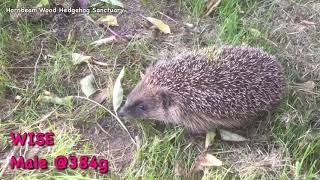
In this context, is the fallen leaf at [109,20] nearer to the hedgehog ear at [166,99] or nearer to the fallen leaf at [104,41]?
the fallen leaf at [104,41]

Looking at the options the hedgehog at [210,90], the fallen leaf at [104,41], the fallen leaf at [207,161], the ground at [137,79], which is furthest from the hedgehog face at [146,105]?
the fallen leaf at [104,41]

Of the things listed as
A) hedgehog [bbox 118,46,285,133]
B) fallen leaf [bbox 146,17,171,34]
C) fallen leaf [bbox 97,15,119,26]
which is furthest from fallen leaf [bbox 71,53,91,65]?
fallen leaf [bbox 146,17,171,34]

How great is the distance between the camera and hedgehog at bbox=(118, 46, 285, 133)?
3.97 m

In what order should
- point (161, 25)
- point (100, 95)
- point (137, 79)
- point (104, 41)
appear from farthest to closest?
point (161, 25) → point (104, 41) → point (137, 79) → point (100, 95)

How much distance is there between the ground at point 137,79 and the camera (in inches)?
151

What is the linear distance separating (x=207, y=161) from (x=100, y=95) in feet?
4.16

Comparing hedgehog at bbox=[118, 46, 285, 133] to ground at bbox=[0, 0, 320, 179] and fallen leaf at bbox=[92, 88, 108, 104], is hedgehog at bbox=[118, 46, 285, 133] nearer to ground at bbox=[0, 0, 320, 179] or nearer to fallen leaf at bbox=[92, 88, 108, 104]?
ground at bbox=[0, 0, 320, 179]

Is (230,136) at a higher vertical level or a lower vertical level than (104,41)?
lower

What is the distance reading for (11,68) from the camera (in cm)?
448

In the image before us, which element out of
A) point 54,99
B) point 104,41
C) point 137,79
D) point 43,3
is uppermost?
point 43,3

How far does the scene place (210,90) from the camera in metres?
3.96

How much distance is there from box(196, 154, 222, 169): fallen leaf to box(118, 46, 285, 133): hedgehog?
12.3 inches

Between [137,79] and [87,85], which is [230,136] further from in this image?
[87,85]

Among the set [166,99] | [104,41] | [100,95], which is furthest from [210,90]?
[104,41]
